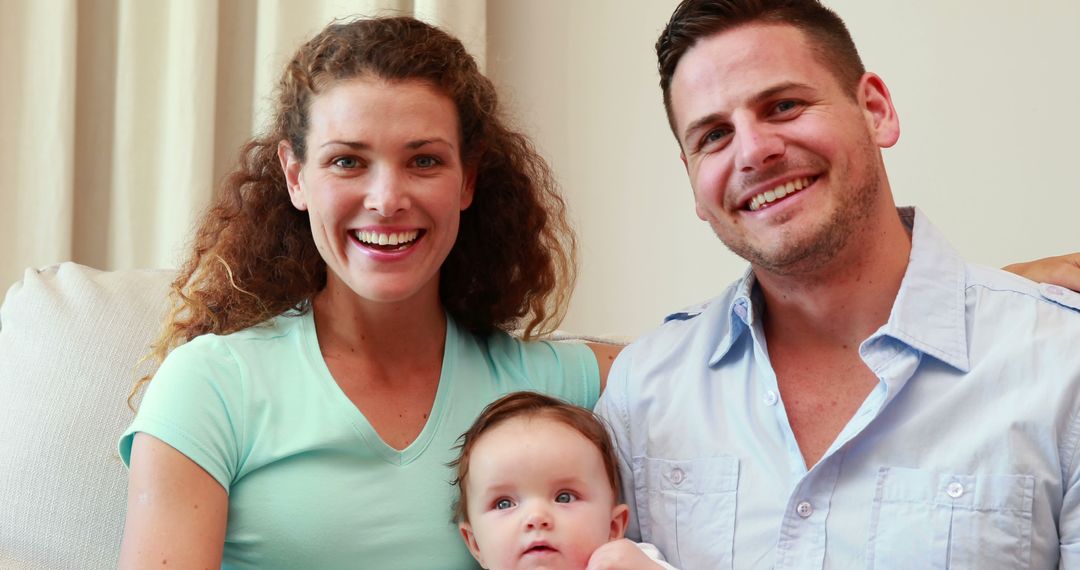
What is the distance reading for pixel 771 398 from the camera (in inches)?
62.3

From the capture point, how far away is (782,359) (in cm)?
167

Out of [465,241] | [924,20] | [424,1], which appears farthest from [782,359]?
[424,1]

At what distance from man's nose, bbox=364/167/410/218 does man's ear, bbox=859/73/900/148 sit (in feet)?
2.30

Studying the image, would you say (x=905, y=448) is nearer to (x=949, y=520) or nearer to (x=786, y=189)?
(x=949, y=520)

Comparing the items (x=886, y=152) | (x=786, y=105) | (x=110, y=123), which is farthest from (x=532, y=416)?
(x=110, y=123)

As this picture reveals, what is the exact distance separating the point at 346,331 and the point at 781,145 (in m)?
0.76

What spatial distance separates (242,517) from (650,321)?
1.44 metres

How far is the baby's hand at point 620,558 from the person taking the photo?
147 cm

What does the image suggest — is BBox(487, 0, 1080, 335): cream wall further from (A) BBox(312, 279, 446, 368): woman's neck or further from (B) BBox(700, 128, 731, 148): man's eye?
(A) BBox(312, 279, 446, 368): woman's neck

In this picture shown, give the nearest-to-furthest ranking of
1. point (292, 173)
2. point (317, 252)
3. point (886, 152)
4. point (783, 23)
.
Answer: point (783, 23) → point (292, 173) → point (317, 252) → point (886, 152)

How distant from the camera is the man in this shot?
1.40m

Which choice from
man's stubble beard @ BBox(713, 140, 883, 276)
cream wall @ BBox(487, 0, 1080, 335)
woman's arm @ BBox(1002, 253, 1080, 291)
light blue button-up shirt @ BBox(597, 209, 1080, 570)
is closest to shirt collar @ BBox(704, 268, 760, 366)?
light blue button-up shirt @ BBox(597, 209, 1080, 570)

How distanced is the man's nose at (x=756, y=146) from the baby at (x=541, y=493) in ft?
1.50

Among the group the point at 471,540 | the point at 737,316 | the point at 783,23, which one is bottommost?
the point at 471,540
